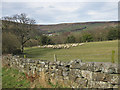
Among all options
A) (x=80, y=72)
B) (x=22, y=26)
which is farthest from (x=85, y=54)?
(x=22, y=26)

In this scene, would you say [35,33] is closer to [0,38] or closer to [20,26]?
[20,26]

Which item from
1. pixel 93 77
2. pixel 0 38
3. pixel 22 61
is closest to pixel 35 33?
pixel 0 38

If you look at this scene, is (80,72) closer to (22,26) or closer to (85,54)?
(85,54)

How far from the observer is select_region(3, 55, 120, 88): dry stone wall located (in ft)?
14.0

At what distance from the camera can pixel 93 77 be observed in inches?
183

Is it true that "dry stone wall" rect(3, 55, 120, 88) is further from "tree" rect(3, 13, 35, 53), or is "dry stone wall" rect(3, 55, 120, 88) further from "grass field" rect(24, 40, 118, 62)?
"tree" rect(3, 13, 35, 53)

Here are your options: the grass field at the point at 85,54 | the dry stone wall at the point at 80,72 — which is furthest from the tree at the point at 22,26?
the dry stone wall at the point at 80,72

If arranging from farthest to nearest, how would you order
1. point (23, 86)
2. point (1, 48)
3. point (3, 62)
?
point (1, 48)
point (3, 62)
point (23, 86)

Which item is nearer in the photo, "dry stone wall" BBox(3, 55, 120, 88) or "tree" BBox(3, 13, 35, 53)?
"dry stone wall" BBox(3, 55, 120, 88)

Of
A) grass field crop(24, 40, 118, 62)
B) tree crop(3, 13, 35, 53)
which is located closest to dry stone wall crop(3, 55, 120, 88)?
grass field crop(24, 40, 118, 62)

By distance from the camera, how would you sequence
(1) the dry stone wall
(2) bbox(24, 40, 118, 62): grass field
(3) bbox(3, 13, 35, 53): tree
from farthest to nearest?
(3) bbox(3, 13, 35, 53): tree
(2) bbox(24, 40, 118, 62): grass field
(1) the dry stone wall

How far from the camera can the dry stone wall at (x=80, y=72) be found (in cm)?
428

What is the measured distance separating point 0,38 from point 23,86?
11068mm

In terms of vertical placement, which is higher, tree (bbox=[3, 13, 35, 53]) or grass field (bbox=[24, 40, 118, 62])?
tree (bbox=[3, 13, 35, 53])
